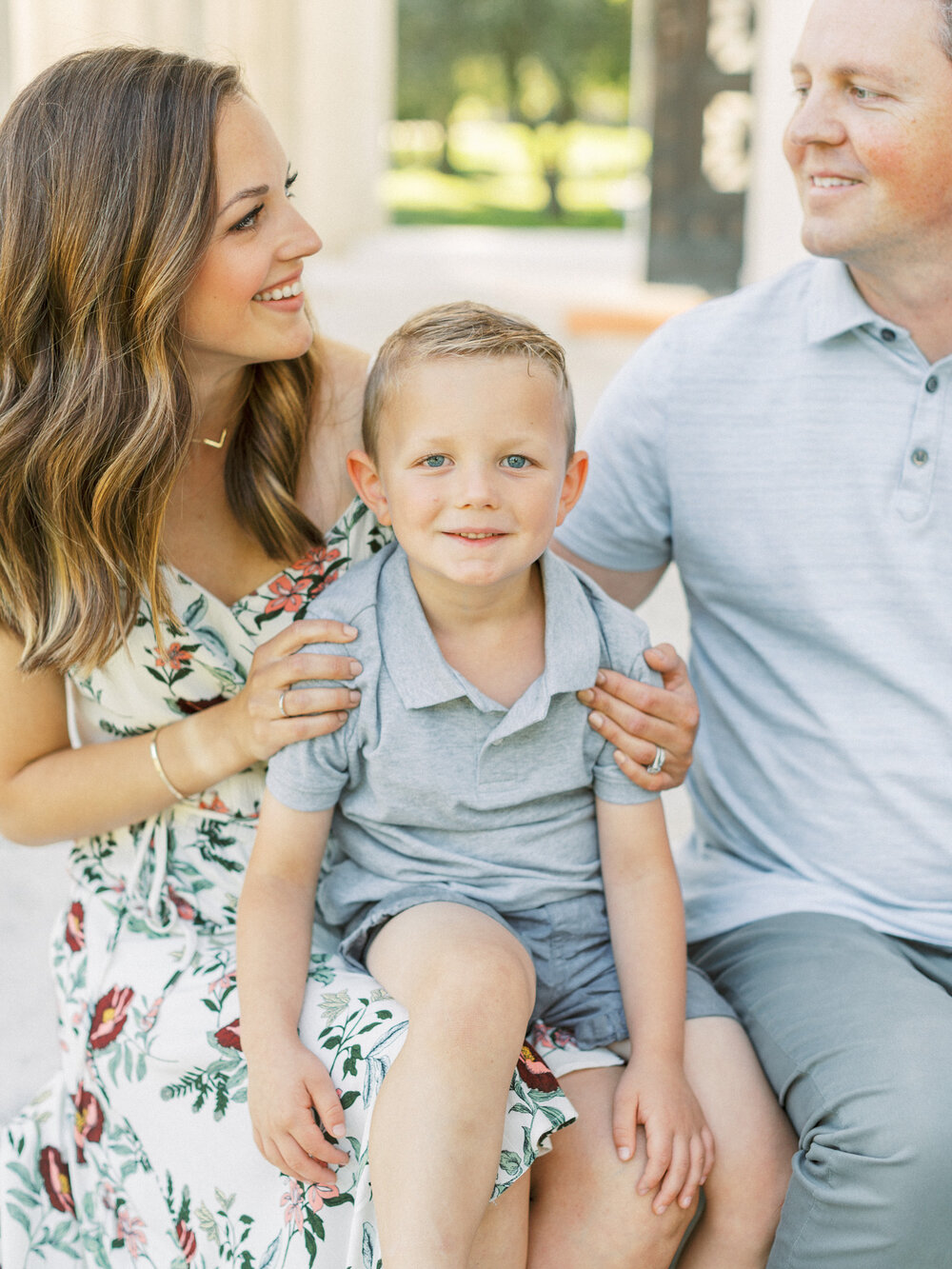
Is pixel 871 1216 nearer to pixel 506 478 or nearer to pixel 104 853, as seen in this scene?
pixel 506 478

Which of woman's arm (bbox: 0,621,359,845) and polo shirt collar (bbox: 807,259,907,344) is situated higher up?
polo shirt collar (bbox: 807,259,907,344)

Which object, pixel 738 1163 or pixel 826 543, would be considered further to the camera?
pixel 826 543

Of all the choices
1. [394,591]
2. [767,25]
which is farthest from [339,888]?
[767,25]

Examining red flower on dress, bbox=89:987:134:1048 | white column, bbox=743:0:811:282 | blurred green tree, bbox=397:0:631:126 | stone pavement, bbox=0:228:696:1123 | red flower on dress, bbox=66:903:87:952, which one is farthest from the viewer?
blurred green tree, bbox=397:0:631:126

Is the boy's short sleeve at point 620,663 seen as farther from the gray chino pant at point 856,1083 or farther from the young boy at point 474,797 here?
the gray chino pant at point 856,1083

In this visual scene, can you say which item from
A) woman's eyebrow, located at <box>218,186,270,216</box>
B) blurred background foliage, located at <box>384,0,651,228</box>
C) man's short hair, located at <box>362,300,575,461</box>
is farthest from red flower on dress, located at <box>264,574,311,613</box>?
blurred background foliage, located at <box>384,0,651,228</box>

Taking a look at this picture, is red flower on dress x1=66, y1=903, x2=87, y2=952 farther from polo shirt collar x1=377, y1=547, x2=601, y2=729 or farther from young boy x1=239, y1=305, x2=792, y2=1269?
polo shirt collar x1=377, y1=547, x2=601, y2=729

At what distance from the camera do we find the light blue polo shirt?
68.6 inches

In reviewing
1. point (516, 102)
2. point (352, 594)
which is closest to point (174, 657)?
point (352, 594)

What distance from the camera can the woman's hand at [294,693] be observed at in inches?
60.2

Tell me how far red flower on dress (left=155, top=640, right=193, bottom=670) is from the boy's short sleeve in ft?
1.66

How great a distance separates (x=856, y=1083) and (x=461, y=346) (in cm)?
86

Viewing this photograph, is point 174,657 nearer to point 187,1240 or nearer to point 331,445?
point 331,445

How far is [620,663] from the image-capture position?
164 centimetres
